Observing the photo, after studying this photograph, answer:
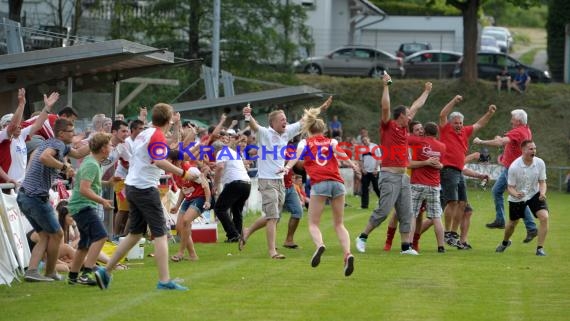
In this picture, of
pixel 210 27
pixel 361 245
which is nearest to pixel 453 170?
pixel 361 245

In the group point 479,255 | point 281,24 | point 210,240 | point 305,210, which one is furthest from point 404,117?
point 281,24

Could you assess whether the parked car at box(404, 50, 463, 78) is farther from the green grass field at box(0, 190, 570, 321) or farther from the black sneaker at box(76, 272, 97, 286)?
the black sneaker at box(76, 272, 97, 286)

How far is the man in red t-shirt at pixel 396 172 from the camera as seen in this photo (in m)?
16.3

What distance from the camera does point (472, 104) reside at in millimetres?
49375

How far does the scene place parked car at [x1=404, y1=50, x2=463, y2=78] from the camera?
5431 cm

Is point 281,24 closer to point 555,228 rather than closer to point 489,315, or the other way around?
point 555,228

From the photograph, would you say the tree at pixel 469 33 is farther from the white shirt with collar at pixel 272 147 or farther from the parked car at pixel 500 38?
the white shirt with collar at pixel 272 147

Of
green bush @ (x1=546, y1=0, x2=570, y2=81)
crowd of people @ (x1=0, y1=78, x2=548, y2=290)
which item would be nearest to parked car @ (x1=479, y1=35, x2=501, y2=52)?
green bush @ (x1=546, y1=0, x2=570, y2=81)

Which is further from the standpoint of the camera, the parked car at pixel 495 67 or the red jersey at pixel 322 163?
the parked car at pixel 495 67

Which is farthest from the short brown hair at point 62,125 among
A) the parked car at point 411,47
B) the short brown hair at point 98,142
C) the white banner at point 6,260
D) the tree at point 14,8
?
the parked car at point 411,47

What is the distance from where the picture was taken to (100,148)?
41.6 ft

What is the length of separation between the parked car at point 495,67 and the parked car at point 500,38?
20508 millimetres

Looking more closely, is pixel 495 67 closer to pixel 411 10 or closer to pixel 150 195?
pixel 411 10

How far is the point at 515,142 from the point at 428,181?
8.18ft
